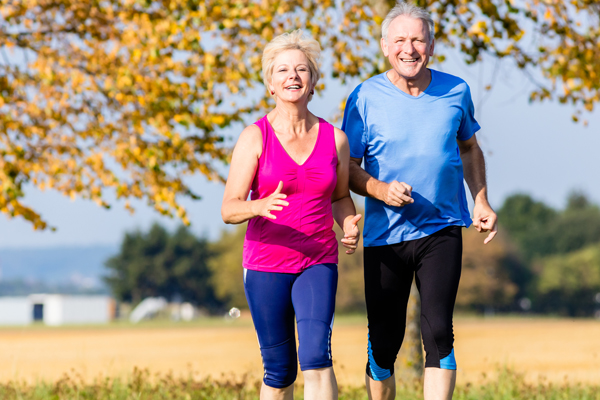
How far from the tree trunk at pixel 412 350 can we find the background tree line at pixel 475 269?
5847 cm

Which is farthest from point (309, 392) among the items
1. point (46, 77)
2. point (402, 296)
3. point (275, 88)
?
point (46, 77)

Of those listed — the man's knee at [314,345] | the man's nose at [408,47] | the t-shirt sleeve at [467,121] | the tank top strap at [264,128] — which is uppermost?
the man's nose at [408,47]

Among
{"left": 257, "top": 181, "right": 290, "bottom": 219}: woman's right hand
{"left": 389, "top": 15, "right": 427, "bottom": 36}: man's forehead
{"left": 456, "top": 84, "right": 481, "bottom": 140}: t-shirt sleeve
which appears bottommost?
{"left": 257, "top": 181, "right": 290, "bottom": 219}: woman's right hand

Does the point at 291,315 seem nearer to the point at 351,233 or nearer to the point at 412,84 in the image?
the point at 351,233

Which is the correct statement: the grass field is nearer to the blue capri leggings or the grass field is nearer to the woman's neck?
the blue capri leggings

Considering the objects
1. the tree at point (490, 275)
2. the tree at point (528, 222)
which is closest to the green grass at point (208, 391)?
the tree at point (490, 275)

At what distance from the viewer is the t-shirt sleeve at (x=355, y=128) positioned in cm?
442

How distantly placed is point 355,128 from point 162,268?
95.7 metres

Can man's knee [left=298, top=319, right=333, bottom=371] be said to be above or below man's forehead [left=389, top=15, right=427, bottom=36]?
below

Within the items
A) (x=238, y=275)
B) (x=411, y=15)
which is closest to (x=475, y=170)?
(x=411, y=15)

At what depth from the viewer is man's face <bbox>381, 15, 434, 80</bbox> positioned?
425 cm

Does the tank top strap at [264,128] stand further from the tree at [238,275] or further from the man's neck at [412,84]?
the tree at [238,275]

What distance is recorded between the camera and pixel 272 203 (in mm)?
3633

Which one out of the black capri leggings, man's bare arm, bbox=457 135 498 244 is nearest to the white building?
the black capri leggings
